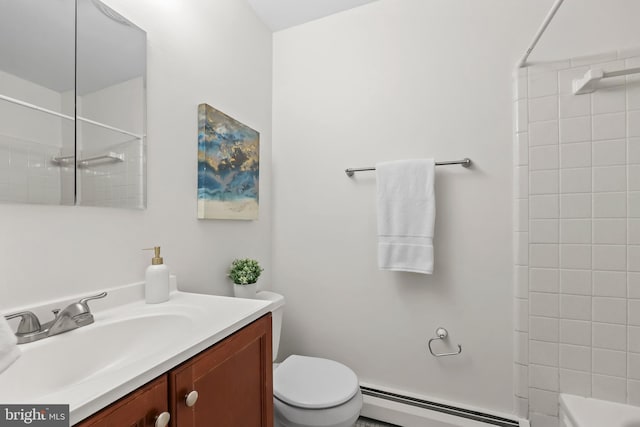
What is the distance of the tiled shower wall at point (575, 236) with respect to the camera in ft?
4.17

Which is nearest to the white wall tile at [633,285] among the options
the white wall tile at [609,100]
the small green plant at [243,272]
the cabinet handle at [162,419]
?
the white wall tile at [609,100]

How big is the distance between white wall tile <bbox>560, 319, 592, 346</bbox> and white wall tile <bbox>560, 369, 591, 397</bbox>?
0.13 m

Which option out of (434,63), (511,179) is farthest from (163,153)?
(511,179)

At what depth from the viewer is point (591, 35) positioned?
1342 mm

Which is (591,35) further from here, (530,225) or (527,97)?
(530,225)

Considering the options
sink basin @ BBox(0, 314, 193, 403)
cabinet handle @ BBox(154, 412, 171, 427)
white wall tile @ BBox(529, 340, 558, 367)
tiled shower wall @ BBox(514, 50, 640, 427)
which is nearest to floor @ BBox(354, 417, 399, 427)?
tiled shower wall @ BBox(514, 50, 640, 427)

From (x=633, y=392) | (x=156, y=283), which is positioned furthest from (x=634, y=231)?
(x=156, y=283)

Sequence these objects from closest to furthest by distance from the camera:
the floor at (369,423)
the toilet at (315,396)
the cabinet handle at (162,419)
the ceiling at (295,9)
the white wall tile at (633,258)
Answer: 1. the cabinet handle at (162,419)
2. the toilet at (315,396)
3. the white wall tile at (633,258)
4. the floor at (369,423)
5. the ceiling at (295,9)

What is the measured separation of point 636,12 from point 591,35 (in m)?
0.17

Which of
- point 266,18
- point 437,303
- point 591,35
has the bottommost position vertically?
point 437,303

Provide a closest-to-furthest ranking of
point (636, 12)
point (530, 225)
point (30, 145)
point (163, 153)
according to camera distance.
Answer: point (30, 145), point (163, 153), point (636, 12), point (530, 225)

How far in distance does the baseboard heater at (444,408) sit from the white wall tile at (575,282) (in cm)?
Result: 67

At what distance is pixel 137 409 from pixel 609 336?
174 cm

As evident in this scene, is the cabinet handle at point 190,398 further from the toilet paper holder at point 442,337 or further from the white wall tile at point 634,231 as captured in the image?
the white wall tile at point 634,231
